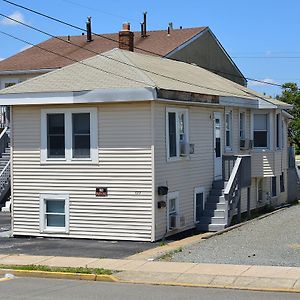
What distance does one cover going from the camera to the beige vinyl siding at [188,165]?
1930 centimetres

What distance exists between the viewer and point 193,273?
1402 centimetres

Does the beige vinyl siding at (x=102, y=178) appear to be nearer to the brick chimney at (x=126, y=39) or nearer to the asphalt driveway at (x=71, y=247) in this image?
the asphalt driveway at (x=71, y=247)

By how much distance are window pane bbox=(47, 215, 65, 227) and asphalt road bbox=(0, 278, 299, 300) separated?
21.1 feet

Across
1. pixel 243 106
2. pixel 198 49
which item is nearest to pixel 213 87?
pixel 243 106

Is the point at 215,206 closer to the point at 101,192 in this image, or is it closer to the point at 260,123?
the point at 101,192

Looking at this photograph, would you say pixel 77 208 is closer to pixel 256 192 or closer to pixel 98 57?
pixel 98 57

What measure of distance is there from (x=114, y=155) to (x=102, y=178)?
0.76 metres

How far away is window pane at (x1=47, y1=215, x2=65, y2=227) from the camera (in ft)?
66.3

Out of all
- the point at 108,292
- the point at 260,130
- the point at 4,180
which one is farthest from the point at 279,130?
the point at 108,292

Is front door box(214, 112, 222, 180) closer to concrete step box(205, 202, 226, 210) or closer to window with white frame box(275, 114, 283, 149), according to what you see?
concrete step box(205, 202, 226, 210)

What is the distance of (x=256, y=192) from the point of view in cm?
2736

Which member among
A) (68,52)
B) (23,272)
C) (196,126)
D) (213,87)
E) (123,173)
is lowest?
(23,272)

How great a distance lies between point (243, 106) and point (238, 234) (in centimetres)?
712

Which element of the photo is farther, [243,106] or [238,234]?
[243,106]
